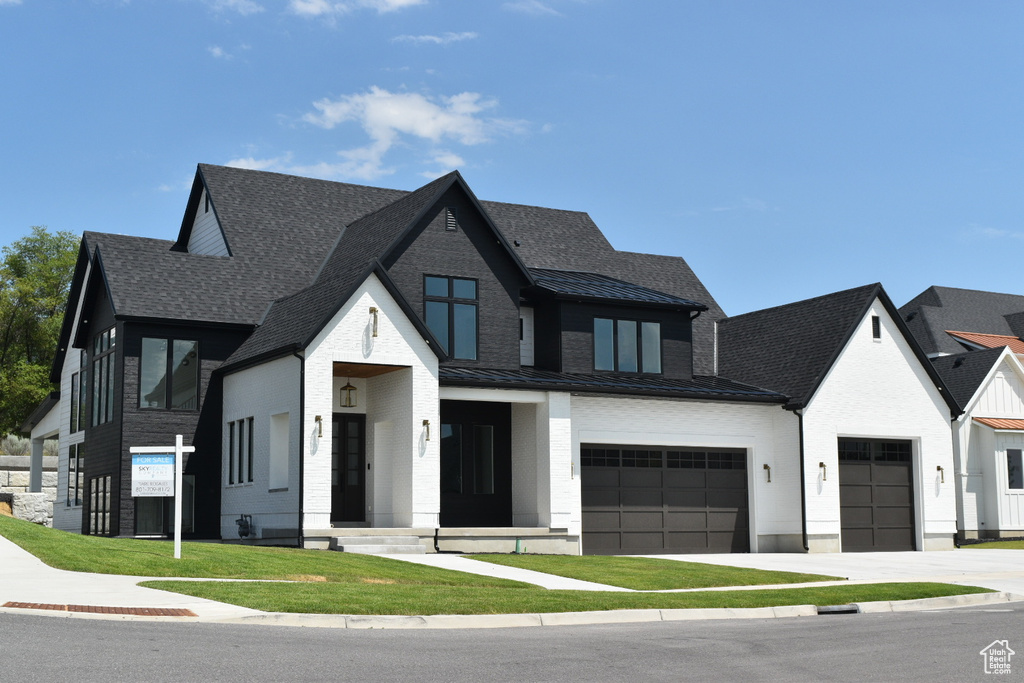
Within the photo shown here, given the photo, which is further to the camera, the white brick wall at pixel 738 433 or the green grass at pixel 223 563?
the white brick wall at pixel 738 433

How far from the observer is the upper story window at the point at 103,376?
29.4 metres

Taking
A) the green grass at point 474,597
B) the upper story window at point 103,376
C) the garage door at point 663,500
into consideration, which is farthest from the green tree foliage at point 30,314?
the green grass at point 474,597

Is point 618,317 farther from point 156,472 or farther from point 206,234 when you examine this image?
point 156,472

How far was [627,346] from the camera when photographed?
105 ft

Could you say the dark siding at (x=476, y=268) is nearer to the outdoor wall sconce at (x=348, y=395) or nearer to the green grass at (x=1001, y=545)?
the outdoor wall sconce at (x=348, y=395)

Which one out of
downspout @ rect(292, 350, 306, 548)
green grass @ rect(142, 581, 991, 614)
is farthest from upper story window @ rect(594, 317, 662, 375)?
green grass @ rect(142, 581, 991, 614)

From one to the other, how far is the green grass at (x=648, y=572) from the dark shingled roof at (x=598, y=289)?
8675 mm

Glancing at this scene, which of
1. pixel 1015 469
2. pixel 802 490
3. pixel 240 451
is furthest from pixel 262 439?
pixel 1015 469

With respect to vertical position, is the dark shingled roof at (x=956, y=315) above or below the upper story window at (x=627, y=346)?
above

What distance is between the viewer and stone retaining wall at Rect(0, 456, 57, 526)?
123 feet

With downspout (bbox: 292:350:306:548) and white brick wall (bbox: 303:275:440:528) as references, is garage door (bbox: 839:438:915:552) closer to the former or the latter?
white brick wall (bbox: 303:275:440:528)

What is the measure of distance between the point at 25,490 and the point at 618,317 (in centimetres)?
2155

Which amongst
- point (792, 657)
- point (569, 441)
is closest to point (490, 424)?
point (569, 441)

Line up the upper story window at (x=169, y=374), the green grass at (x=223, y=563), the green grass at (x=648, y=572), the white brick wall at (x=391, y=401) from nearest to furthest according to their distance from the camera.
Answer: the green grass at (x=223, y=563) < the green grass at (x=648, y=572) < the white brick wall at (x=391, y=401) < the upper story window at (x=169, y=374)
